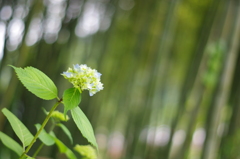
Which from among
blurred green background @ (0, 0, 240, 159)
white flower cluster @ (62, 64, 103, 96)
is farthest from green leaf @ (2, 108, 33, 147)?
blurred green background @ (0, 0, 240, 159)

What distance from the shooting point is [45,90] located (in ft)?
1.94

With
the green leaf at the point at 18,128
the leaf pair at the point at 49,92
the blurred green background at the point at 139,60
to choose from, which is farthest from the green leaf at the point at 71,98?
the blurred green background at the point at 139,60

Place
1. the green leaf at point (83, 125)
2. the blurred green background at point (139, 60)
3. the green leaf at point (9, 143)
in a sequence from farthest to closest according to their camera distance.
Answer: the blurred green background at point (139, 60) < the green leaf at point (9, 143) < the green leaf at point (83, 125)

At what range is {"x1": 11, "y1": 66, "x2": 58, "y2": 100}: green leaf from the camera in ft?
1.91

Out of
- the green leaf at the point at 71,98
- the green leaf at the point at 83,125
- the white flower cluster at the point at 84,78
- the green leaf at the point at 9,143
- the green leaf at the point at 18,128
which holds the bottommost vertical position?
the green leaf at the point at 9,143

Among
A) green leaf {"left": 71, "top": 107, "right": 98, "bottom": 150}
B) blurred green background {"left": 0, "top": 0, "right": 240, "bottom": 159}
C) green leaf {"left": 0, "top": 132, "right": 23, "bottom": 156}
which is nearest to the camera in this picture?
green leaf {"left": 71, "top": 107, "right": 98, "bottom": 150}

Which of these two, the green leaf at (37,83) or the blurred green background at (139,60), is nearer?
the green leaf at (37,83)

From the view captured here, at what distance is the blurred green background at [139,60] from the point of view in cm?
216

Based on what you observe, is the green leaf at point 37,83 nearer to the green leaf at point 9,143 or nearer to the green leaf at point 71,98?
the green leaf at point 71,98

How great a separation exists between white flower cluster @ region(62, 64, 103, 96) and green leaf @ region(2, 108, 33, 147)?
0.51 ft

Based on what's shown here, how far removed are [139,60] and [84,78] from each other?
3.70 metres

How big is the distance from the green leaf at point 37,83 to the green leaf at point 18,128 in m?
0.09

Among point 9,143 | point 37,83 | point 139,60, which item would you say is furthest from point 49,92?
point 139,60

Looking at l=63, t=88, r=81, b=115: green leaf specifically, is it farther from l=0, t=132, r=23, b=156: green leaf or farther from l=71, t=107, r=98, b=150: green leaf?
l=0, t=132, r=23, b=156: green leaf
